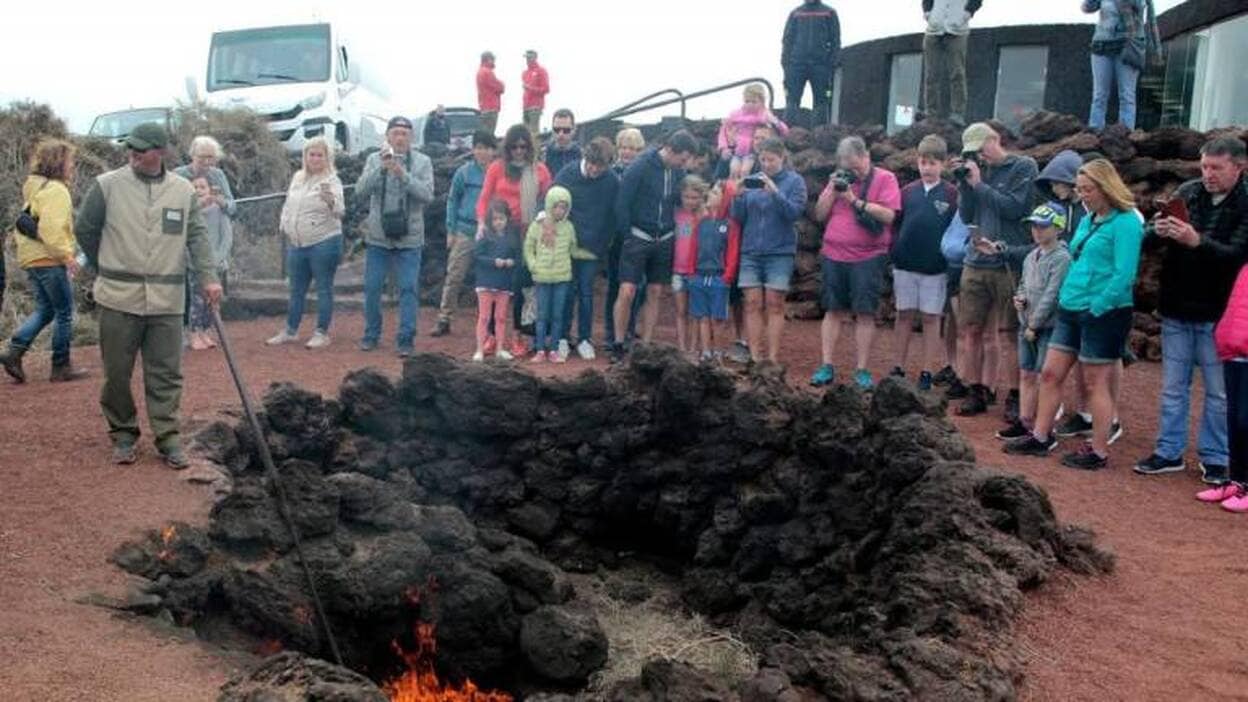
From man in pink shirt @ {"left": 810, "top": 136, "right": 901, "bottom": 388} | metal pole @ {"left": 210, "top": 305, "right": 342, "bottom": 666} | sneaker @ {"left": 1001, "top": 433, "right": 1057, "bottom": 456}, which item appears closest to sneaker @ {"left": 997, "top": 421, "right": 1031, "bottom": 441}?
sneaker @ {"left": 1001, "top": 433, "right": 1057, "bottom": 456}

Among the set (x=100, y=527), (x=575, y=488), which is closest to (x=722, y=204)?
(x=575, y=488)

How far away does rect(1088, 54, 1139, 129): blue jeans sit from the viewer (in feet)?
42.9

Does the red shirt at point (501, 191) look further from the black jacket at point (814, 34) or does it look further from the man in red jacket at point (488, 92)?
the man in red jacket at point (488, 92)

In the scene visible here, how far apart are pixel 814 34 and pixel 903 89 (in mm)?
4065

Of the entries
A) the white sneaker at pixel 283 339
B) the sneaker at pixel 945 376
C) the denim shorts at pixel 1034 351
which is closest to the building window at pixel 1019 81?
the sneaker at pixel 945 376

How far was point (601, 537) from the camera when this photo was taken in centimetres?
1041

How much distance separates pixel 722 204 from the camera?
10.5 m

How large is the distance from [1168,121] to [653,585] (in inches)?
425

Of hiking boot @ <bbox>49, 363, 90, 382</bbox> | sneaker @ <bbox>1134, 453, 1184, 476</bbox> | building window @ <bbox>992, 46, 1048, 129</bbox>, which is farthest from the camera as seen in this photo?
building window @ <bbox>992, 46, 1048, 129</bbox>

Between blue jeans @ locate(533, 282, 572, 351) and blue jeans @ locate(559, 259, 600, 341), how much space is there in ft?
0.36

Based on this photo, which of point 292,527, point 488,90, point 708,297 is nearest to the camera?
point 292,527

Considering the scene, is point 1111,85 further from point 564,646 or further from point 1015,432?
point 564,646

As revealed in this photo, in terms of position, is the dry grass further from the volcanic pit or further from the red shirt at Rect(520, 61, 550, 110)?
the red shirt at Rect(520, 61, 550, 110)

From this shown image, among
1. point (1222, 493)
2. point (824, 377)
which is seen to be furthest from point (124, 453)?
point (1222, 493)
